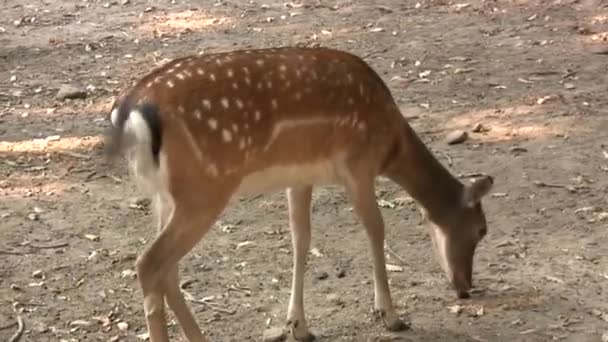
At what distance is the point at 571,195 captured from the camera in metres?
6.41

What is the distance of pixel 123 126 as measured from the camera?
4.33 meters

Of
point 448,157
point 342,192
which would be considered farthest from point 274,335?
point 448,157

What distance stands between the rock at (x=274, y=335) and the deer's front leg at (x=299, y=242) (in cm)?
5

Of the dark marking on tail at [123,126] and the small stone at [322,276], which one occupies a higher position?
the dark marking on tail at [123,126]

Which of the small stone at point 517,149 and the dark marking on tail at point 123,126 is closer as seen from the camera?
the dark marking on tail at point 123,126

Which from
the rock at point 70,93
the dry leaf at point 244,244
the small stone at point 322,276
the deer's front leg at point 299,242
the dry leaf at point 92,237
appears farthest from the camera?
the rock at point 70,93

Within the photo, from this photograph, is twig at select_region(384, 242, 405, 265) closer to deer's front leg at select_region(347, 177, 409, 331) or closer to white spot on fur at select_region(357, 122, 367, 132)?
deer's front leg at select_region(347, 177, 409, 331)

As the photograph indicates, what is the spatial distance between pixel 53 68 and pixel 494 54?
3.58m

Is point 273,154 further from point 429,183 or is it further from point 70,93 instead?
point 70,93

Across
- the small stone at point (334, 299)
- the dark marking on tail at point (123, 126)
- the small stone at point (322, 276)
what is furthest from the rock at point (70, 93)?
the dark marking on tail at point (123, 126)

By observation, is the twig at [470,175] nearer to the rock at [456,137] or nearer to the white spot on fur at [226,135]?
the rock at [456,137]

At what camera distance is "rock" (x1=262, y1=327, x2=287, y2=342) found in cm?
499

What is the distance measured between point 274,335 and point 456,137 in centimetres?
272

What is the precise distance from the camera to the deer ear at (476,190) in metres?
5.24
